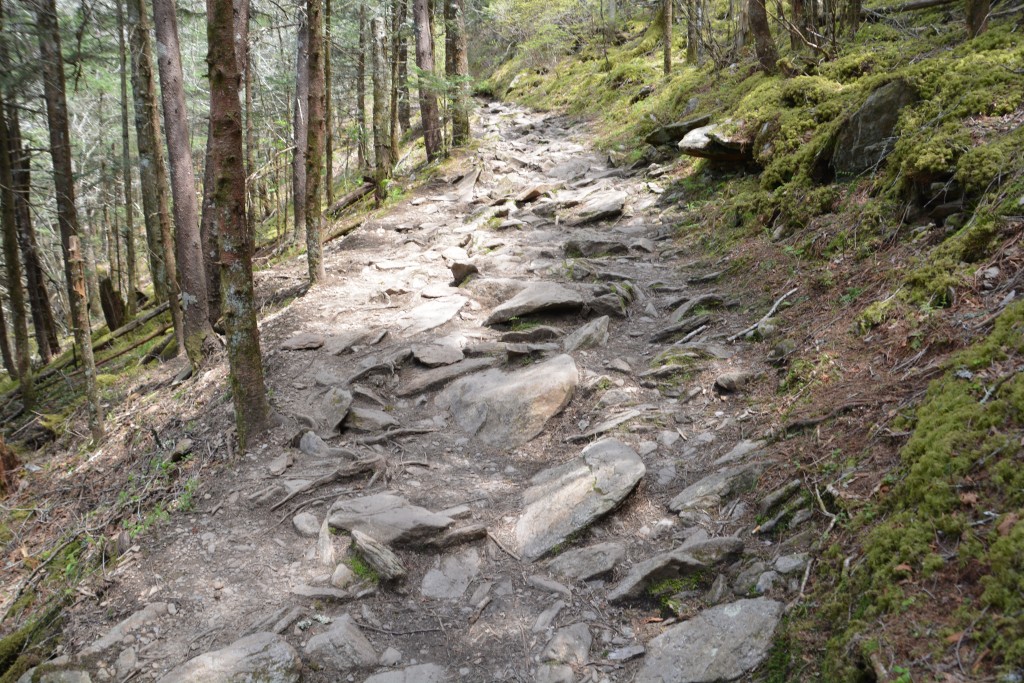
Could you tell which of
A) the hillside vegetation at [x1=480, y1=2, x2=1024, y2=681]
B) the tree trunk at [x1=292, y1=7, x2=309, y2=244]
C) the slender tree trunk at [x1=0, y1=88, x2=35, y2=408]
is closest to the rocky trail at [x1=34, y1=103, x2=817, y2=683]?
the hillside vegetation at [x1=480, y1=2, x2=1024, y2=681]

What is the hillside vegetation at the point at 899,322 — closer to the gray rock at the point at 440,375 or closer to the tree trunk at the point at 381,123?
the gray rock at the point at 440,375

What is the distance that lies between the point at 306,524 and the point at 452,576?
4.39ft

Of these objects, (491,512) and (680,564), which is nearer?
(680,564)

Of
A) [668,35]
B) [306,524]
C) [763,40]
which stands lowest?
[306,524]

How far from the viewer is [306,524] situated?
5.02m

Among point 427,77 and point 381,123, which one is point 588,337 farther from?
point 381,123

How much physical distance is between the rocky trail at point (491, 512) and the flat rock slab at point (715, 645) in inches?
0.5

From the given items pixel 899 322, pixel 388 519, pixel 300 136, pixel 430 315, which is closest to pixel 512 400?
pixel 388 519

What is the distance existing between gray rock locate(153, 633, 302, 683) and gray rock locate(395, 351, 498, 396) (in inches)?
147

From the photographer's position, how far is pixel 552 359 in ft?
23.0

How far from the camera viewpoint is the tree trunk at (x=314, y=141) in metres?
9.64

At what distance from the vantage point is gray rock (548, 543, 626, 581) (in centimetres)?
412

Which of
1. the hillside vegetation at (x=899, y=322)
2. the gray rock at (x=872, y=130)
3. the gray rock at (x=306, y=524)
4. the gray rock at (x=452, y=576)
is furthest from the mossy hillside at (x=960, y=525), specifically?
the gray rock at (x=872, y=130)

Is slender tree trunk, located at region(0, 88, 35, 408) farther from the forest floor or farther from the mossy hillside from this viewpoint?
the mossy hillside
